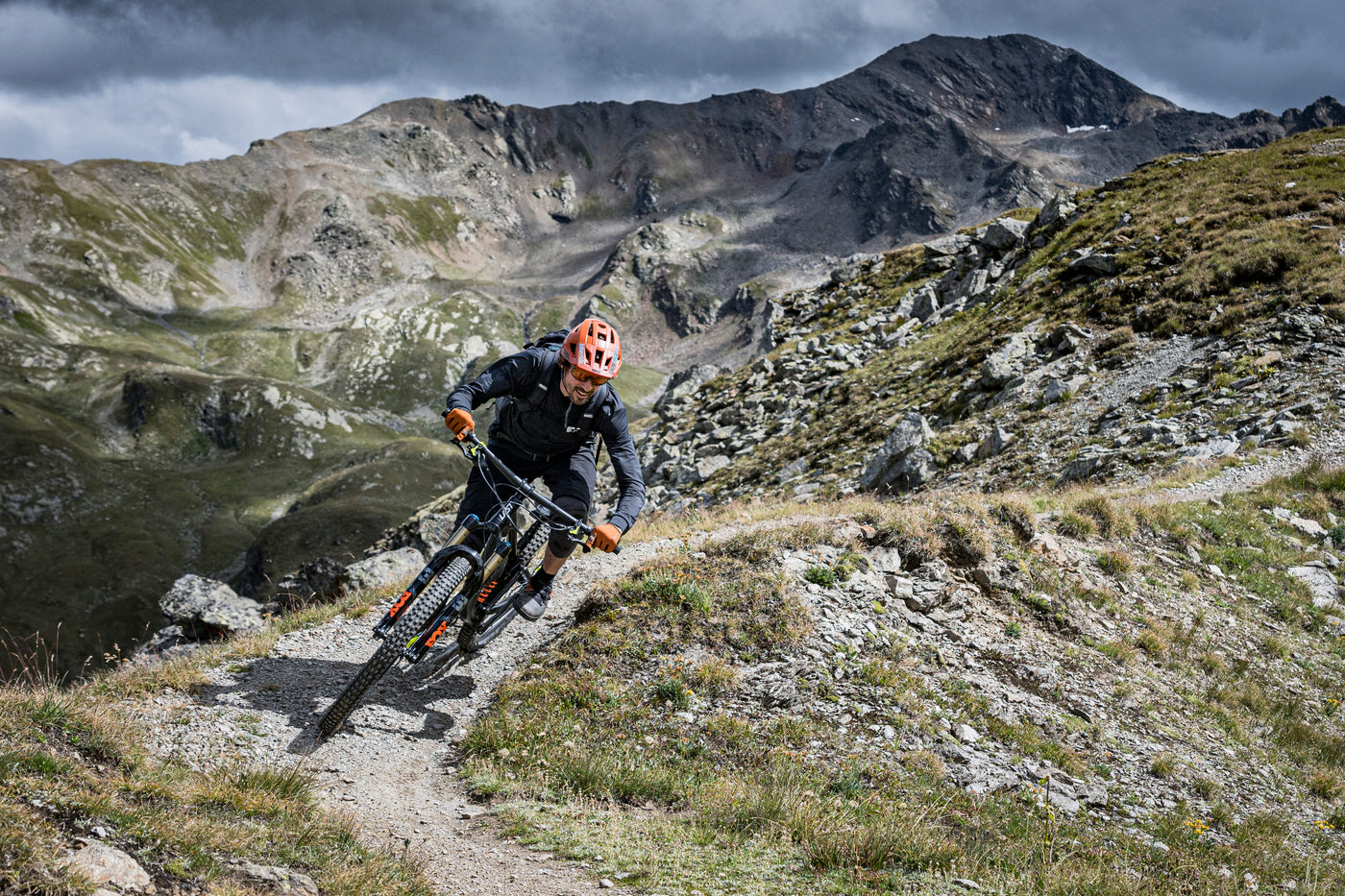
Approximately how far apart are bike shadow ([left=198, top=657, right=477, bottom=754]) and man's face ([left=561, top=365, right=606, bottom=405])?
15.1 ft

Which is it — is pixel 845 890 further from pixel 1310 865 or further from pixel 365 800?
pixel 1310 865

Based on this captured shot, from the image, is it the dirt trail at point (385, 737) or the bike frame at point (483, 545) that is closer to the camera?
the dirt trail at point (385, 737)

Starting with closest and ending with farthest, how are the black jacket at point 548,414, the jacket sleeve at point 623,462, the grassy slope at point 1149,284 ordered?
the black jacket at point 548,414 → the jacket sleeve at point 623,462 → the grassy slope at point 1149,284

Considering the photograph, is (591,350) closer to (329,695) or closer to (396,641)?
(396,641)

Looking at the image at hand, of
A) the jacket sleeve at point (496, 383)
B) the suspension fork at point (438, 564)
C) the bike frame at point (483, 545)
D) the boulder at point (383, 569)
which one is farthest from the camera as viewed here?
the boulder at point (383, 569)

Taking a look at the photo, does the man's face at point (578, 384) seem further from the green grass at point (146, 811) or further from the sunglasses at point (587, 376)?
the green grass at point (146, 811)

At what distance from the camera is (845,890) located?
18.9 feet

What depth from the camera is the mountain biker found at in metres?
8.62

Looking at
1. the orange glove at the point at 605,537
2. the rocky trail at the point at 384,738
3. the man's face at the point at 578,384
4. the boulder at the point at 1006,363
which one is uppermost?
the boulder at the point at 1006,363

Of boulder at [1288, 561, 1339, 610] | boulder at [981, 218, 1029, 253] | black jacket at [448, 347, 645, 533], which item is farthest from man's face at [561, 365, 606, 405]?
boulder at [981, 218, 1029, 253]

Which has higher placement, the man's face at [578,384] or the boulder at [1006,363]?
the boulder at [1006,363]

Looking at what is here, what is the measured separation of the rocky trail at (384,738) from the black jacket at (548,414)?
3448 millimetres

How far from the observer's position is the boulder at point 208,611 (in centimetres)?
1828

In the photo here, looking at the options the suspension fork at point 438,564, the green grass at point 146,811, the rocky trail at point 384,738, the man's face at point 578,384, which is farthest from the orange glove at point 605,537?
the green grass at point 146,811
